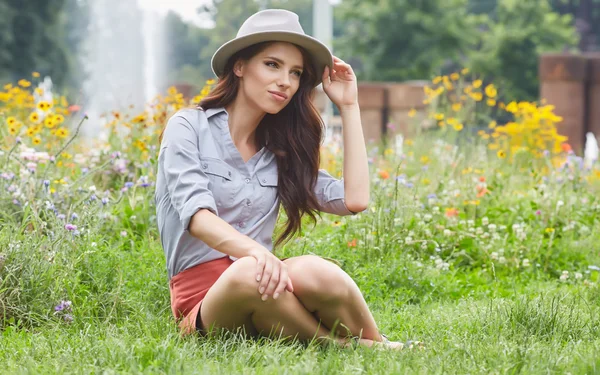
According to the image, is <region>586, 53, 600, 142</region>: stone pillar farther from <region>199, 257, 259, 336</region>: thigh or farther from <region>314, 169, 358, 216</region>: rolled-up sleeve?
<region>199, 257, 259, 336</region>: thigh

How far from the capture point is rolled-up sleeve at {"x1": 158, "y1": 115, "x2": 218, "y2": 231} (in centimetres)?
295

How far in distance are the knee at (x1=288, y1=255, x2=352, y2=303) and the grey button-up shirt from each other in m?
0.33

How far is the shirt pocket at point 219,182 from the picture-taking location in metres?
3.21

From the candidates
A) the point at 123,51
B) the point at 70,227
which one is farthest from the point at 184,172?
the point at 123,51

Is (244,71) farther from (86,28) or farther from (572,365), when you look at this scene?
(86,28)

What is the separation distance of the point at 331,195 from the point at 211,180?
472 mm

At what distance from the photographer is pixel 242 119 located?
11.0 ft

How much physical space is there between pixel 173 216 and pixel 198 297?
292 millimetres

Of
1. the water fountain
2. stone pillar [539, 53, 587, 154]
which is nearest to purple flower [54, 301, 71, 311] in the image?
stone pillar [539, 53, 587, 154]

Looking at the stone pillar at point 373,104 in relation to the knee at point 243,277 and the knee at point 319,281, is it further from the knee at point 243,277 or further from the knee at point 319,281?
the knee at point 243,277

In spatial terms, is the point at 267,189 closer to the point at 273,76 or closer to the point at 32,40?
the point at 273,76

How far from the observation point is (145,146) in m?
5.75

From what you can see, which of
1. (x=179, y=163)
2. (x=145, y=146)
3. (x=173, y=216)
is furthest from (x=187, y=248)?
(x=145, y=146)

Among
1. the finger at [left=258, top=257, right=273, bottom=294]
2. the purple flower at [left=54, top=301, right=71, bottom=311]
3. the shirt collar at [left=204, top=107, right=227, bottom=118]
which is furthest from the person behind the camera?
the purple flower at [left=54, top=301, right=71, bottom=311]
